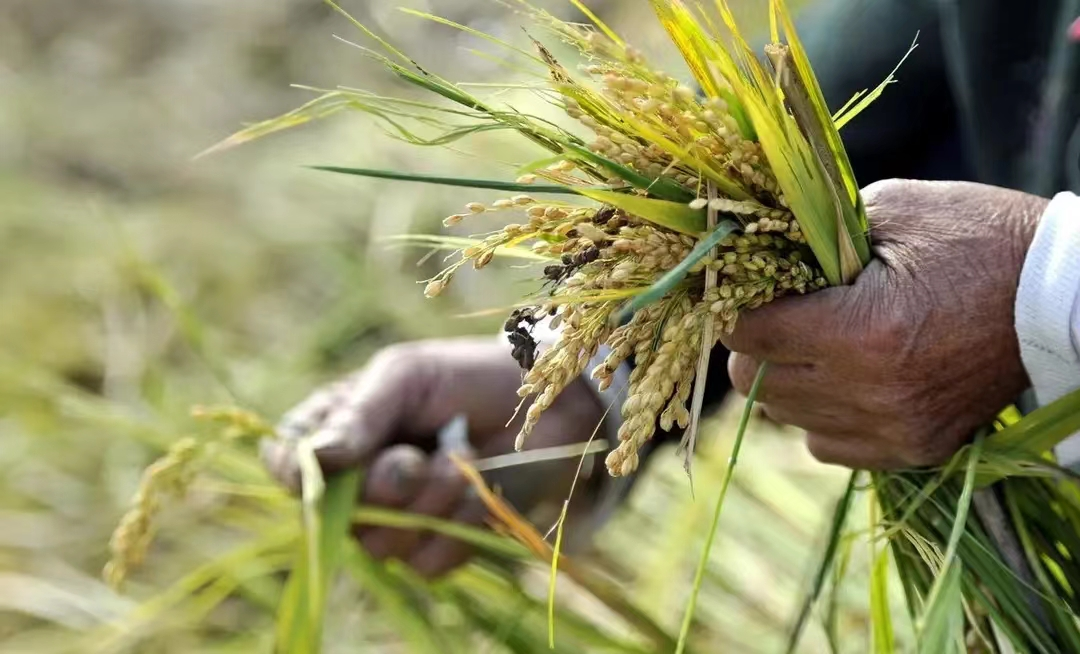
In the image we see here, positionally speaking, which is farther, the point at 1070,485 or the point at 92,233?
the point at 92,233

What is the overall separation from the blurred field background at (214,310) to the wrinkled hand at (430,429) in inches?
3.2

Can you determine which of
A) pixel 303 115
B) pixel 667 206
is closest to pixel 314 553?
pixel 303 115

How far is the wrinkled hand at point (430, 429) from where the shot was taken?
1.18 metres

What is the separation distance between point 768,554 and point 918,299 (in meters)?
0.90

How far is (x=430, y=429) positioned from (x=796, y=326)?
65 centimetres

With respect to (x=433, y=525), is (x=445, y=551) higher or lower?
lower

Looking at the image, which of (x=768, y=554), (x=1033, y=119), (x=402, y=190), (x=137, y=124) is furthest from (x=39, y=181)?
(x=1033, y=119)

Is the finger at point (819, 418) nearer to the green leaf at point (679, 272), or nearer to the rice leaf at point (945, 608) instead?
the rice leaf at point (945, 608)

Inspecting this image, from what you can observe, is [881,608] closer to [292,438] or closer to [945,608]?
[945,608]

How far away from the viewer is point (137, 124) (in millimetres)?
2777

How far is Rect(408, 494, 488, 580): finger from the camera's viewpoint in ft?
4.05

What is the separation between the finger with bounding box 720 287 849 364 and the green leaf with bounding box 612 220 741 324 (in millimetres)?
83

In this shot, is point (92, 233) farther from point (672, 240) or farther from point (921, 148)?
point (672, 240)

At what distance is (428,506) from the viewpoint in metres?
1.20
